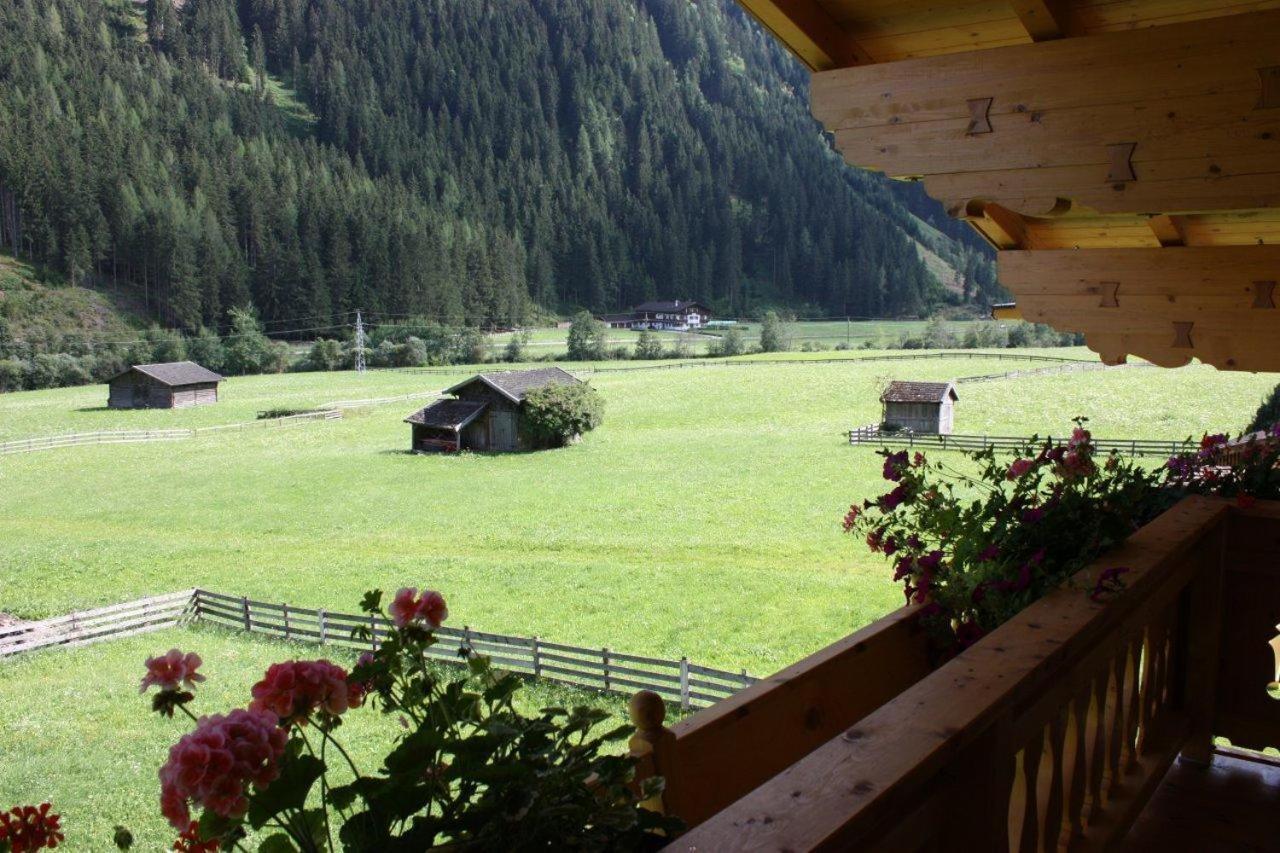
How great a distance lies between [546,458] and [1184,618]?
19.8m

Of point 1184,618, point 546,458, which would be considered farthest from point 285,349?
point 1184,618

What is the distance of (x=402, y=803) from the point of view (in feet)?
2.31

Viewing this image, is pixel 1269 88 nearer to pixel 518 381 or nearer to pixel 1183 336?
pixel 1183 336

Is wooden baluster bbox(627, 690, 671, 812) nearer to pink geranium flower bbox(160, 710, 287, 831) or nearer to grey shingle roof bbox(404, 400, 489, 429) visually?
pink geranium flower bbox(160, 710, 287, 831)

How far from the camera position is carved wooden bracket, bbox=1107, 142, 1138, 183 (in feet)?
5.45

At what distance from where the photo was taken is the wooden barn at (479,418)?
22.7 m

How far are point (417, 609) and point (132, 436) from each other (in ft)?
87.4

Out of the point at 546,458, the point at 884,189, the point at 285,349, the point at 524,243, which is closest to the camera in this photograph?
the point at 546,458

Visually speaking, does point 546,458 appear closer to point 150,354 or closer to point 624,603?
point 624,603

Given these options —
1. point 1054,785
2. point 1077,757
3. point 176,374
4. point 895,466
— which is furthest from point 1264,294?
point 176,374

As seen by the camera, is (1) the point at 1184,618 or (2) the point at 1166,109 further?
(1) the point at 1184,618

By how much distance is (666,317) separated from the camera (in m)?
55.4

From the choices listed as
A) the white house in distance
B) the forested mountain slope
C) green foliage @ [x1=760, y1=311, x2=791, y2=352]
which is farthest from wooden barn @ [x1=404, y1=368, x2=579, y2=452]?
the white house in distance

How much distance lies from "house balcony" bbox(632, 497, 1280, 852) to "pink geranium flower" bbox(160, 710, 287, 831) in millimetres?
293
